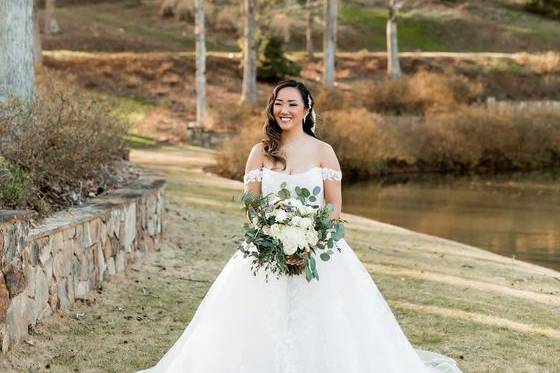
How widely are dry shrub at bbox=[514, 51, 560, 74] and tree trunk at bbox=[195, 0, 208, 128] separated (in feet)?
52.9

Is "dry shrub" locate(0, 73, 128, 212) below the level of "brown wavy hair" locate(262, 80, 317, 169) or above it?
below

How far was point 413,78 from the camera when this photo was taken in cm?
3083

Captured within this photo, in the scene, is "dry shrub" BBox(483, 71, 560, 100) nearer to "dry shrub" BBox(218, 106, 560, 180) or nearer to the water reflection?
"dry shrub" BBox(218, 106, 560, 180)

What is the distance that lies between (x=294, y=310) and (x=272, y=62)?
28208mm

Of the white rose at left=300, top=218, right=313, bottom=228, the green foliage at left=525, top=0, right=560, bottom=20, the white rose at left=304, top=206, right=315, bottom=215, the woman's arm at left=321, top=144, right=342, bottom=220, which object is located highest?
the green foliage at left=525, top=0, right=560, bottom=20

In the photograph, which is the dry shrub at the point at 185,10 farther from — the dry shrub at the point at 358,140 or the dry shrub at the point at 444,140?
the dry shrub at the point at 358,140

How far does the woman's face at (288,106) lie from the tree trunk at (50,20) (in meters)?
30.4

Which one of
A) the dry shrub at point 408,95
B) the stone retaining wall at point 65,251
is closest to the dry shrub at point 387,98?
the dry shrub at point 408,95

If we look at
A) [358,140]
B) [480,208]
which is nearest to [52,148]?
[480,208]

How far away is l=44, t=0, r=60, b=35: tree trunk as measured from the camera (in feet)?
115

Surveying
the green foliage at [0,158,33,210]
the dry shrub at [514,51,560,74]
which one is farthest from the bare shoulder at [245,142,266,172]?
the dry shrub at [514,51,560,74]

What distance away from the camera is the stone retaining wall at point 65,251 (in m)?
6.57

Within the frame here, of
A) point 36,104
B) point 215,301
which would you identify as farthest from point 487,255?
point 215,301

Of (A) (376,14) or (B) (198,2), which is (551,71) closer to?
(A) (376,14)
